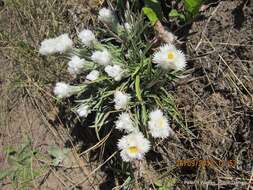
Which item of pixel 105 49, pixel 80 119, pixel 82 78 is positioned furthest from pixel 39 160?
pixel 105 49

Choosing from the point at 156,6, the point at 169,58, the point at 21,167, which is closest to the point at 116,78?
the point at 169,58

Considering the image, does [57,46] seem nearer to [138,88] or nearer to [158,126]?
[138,88]

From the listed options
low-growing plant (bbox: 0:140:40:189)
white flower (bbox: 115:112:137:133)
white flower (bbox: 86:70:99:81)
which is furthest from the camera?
low-growing plant (bbox: 0:140:40:189)

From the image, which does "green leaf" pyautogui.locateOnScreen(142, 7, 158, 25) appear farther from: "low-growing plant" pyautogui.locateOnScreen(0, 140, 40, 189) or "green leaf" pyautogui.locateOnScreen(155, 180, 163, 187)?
"low-growing plant" pyautogui.locateOnScreen(0, 140, 40, 189)

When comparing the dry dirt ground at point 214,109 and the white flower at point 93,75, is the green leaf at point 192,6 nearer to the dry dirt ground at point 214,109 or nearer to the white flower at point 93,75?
the dry dirt ground at point 214,109

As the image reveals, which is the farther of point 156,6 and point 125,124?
point 156,6

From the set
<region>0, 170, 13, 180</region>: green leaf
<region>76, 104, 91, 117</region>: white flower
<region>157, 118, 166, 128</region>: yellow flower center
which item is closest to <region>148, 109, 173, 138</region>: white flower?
<region>157, 118, 166, 128</region>: yellow flower center
